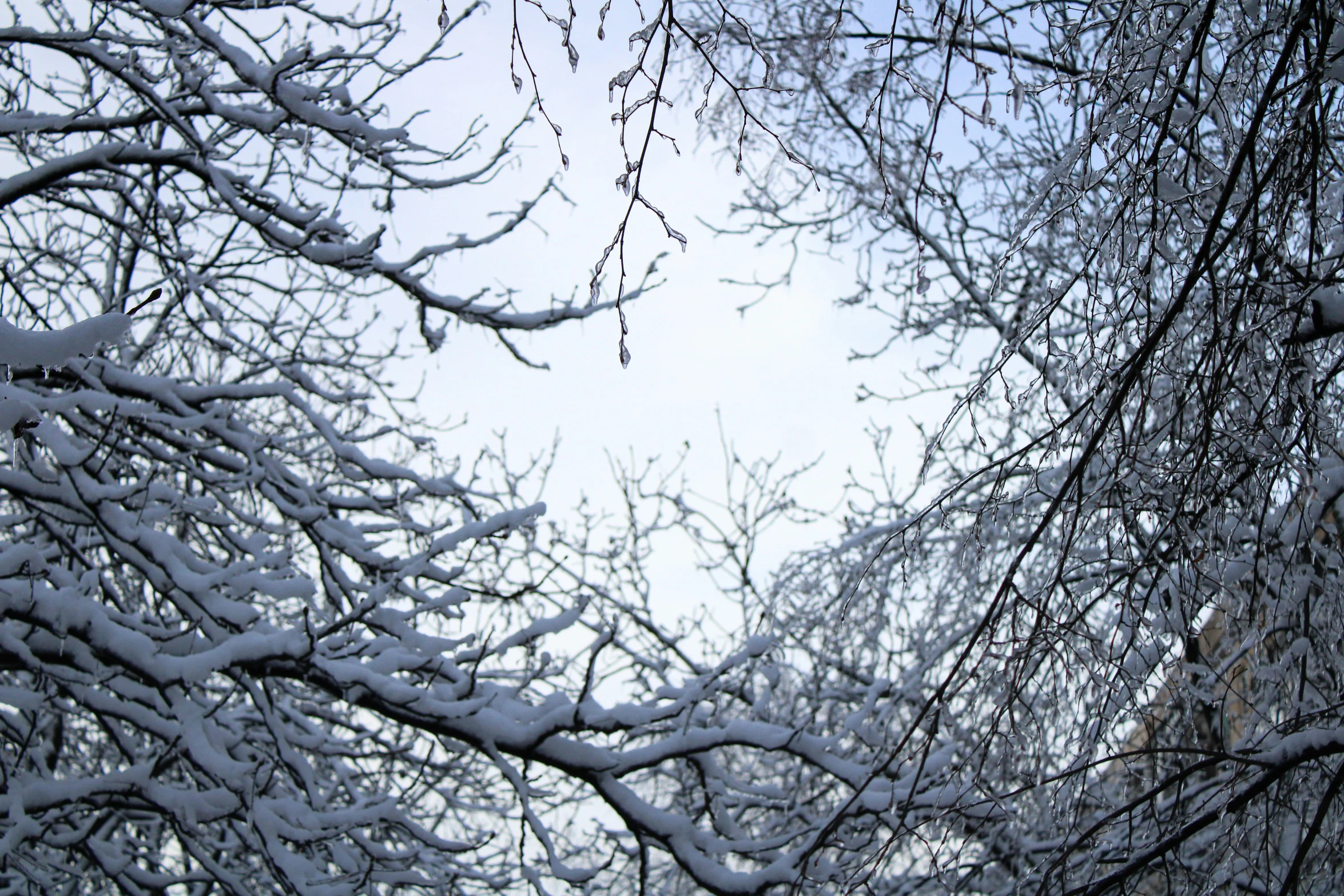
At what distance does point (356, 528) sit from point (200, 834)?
1215 millimetres

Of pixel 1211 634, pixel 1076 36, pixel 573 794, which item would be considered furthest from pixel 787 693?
pixel 1076 36

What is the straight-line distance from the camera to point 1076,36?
5.79 ft

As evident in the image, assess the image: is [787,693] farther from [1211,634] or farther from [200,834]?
[200,834]

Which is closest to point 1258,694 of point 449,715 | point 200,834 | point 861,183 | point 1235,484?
point 1235,484

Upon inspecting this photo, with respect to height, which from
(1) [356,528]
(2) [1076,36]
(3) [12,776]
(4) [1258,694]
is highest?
(1) [356,528]

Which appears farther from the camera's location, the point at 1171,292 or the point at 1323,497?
the point at 1323,497

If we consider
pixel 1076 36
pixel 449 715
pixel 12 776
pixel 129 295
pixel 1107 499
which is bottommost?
pixel 1107 499

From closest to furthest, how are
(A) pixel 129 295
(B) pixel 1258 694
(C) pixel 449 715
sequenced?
(B) pixel 1258 694 → (C) pixel 449 715 → (A) pixel 129 295

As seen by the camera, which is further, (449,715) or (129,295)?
(129,295)

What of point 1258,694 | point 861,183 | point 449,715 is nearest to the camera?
point 1258,694

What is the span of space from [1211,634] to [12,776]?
17.9 ft

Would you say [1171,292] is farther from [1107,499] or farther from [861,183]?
[861,183]

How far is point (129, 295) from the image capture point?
4605mm

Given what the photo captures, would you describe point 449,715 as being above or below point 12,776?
below
